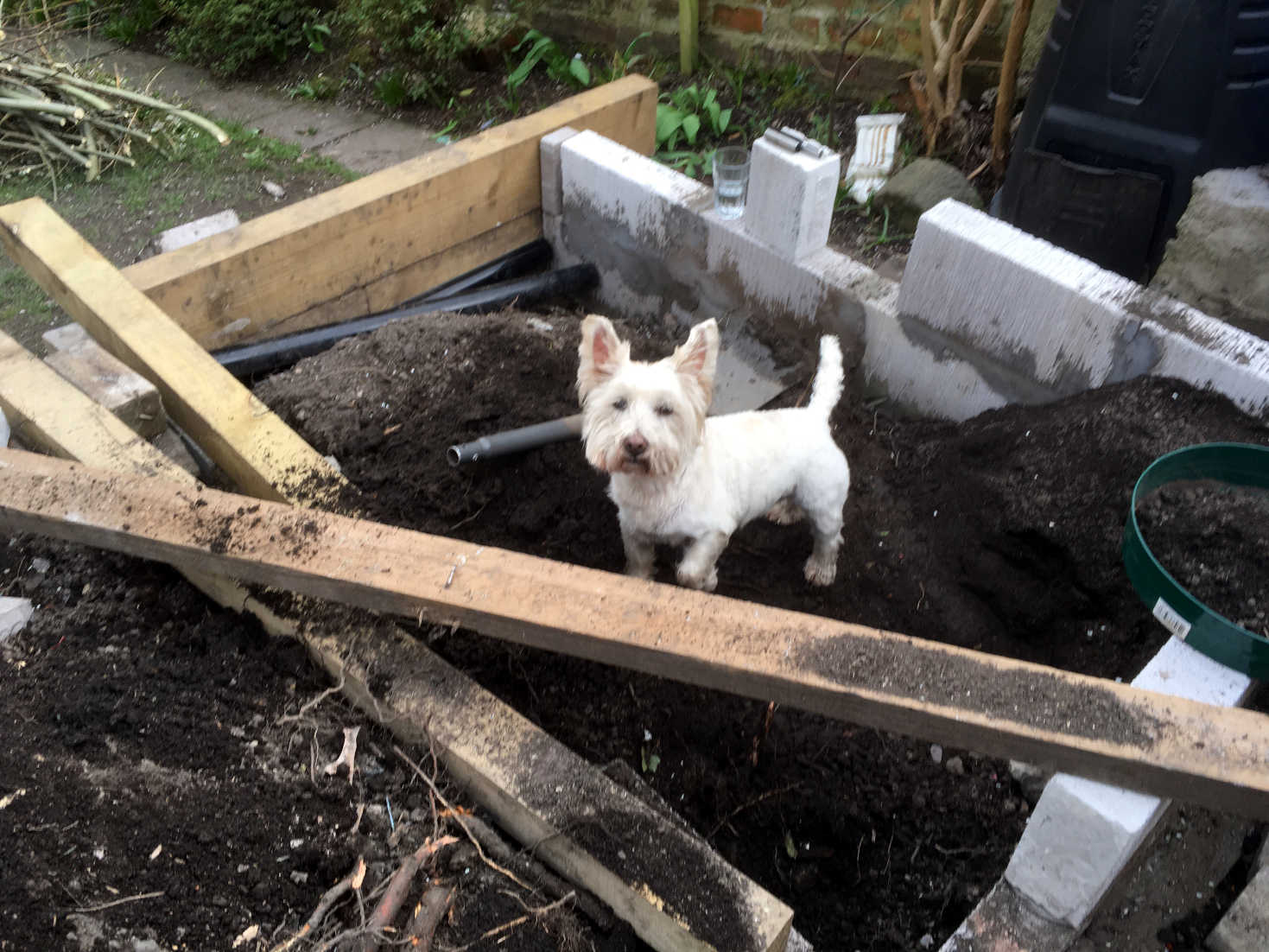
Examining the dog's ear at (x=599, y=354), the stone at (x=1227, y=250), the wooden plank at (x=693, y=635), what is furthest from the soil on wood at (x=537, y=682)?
the stone at (x=1227, y=250)

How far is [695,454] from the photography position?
2.81 metres

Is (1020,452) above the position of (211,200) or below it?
above

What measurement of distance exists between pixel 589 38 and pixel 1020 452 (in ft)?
17.2

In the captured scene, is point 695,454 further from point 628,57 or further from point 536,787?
point 628,57

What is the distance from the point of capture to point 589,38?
270 inches

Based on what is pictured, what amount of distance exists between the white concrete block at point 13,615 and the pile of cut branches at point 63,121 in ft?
14.2

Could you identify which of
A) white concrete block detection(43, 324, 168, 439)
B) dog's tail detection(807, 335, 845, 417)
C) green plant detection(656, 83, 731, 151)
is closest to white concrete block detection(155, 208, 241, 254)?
white concrete block detection(43, 324, 168, 439)

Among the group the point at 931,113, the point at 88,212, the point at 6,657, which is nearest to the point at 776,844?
the point at 6,657

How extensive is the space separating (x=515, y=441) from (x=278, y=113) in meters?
4.73

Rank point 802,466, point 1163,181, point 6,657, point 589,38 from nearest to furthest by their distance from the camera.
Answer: point 6,657 < point 802,466 < point 1163,181 < point 589,38

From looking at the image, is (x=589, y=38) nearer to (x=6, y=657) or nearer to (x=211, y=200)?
(x=211, y=200)

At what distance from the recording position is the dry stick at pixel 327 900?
189 cm

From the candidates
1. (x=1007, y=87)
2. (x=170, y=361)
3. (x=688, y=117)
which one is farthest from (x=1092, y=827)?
(x=688, y=117)

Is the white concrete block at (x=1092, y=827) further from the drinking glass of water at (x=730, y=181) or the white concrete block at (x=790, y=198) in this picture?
the drinking glass of water at (x=730, y=181)
